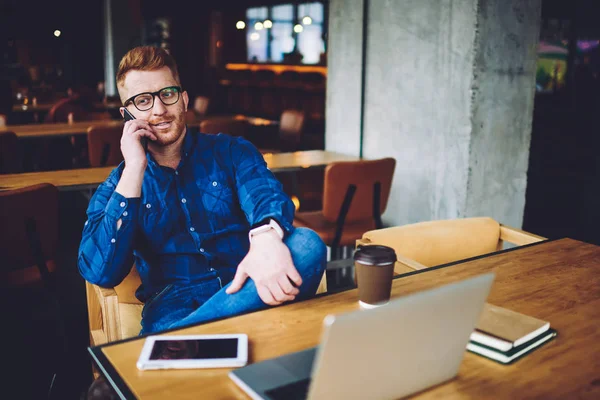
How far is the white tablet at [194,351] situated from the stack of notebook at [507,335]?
1.47 ft

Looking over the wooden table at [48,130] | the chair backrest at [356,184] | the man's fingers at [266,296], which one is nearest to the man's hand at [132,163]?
the man's fingers at [266,296]

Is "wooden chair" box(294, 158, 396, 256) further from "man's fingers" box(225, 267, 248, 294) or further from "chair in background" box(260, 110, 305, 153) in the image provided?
"chair in background" box(260, 110, 305, 153)

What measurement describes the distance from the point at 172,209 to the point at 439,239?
924 millimetres

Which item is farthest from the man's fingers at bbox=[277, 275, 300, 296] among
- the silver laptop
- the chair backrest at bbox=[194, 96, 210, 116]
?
the chair backrest at bbox=[194, 96, 210, 116]

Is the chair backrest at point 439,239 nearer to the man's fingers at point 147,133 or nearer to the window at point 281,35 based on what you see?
the man's fingers at point 147,133

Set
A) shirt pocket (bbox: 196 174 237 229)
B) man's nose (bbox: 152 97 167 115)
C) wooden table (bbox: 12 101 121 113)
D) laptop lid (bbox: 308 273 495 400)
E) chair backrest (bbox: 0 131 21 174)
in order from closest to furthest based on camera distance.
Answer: laptop lid (bbox: 308 273 495 400) < man's nose (bbox: 152 97 167 115) < shirt pocket (bbox: 196 174 237 229) < chair backrest (bbox: 0 131 21 174) < wooden table (bbox: 12 101 121 113)

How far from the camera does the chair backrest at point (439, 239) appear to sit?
78.7 inches

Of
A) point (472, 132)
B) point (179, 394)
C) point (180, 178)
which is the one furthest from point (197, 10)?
point (179, 394)

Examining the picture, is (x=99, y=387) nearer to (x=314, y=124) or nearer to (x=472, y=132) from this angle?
(x=472, y=132)

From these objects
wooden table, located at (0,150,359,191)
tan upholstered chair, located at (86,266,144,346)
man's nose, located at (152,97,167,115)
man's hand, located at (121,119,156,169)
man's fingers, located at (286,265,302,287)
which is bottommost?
tan upholstered chair, located at (86,266,144,346)

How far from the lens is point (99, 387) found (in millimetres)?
1226

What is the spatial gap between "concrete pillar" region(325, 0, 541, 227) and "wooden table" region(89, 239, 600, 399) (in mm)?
1781

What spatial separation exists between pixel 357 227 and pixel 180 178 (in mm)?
1712

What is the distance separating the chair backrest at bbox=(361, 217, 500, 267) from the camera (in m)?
2.00
